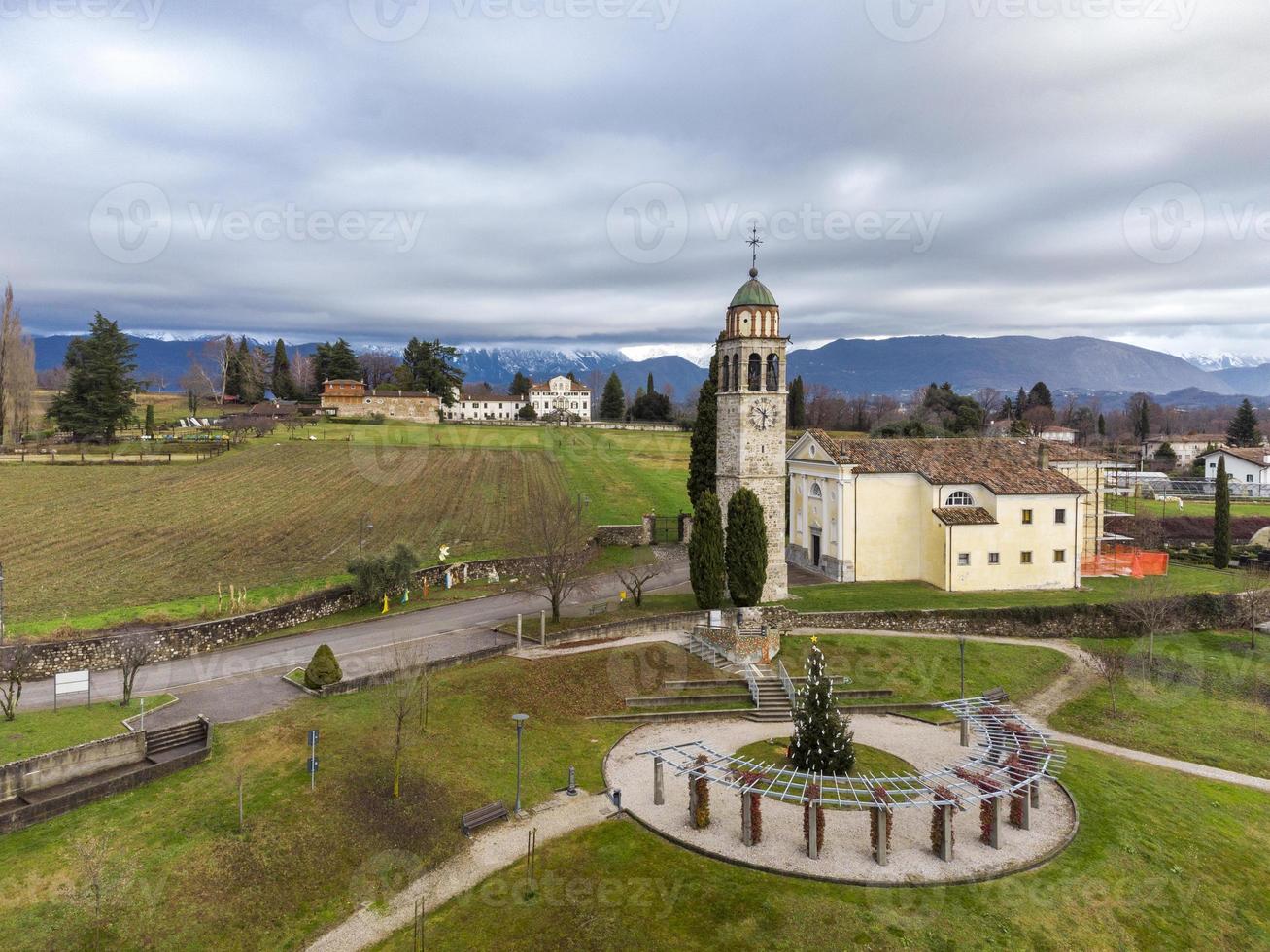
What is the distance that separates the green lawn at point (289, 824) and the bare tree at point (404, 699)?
356 millimetres

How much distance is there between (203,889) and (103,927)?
68.6 inches

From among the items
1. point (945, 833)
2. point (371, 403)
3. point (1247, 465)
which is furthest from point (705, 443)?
point (1247, 465)

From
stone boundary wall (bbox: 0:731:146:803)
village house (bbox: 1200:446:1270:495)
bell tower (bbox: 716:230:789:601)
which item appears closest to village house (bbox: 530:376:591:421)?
village house (bbox: 1200:446:1270:495)

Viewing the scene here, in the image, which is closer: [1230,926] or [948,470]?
[1230,926]

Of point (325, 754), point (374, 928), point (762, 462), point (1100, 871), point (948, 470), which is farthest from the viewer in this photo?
point (948, 470)

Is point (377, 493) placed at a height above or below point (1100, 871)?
above

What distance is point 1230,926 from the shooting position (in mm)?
16531

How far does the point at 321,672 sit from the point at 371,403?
86331 millimetres

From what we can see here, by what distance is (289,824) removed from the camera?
693 inches

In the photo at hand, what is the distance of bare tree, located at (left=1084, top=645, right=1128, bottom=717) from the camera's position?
3056 cm

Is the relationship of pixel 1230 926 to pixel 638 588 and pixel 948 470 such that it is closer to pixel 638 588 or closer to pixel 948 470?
pixel 638 588

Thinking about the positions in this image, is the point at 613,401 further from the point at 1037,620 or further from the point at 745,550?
the point at 745,550

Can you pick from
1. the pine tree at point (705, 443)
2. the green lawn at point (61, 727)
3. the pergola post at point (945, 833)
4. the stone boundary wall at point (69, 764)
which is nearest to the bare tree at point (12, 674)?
the green lawn at point (61, 727)

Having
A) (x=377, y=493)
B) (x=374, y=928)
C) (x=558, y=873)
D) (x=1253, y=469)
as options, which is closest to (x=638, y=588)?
(x=558, y=873)
